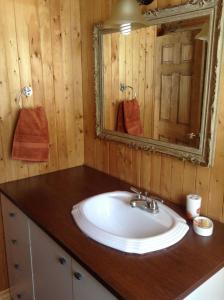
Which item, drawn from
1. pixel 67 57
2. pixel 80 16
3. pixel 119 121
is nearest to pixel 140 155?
pixel 119 121

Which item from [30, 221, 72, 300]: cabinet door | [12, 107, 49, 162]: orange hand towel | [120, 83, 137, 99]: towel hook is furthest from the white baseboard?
[120, 83, 137, 99]: towel hook

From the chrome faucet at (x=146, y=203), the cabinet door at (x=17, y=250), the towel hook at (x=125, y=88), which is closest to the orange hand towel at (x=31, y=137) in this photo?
the cabinet door at (x=17, y=250)

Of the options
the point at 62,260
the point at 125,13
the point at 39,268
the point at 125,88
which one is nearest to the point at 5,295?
the point at 39,268

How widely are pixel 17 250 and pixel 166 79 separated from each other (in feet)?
4.30

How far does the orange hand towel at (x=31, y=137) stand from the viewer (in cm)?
172

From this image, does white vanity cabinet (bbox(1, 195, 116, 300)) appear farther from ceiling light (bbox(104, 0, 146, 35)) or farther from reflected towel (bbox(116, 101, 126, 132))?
ceiling light (bbox(104, 0, 146, 35))

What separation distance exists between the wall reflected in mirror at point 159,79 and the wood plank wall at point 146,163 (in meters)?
0.12

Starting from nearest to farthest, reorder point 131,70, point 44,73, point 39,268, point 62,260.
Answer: point 62,260
point 39,268
point 131,70
point 44,73

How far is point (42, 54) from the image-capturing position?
5.85 feet

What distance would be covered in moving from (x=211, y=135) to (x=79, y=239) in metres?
0.73

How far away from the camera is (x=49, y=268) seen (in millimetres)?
1358

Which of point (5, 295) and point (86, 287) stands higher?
point (86, 287)

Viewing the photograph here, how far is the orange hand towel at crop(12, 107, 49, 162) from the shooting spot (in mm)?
1718

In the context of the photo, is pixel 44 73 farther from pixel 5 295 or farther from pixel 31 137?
pixel 5 295
